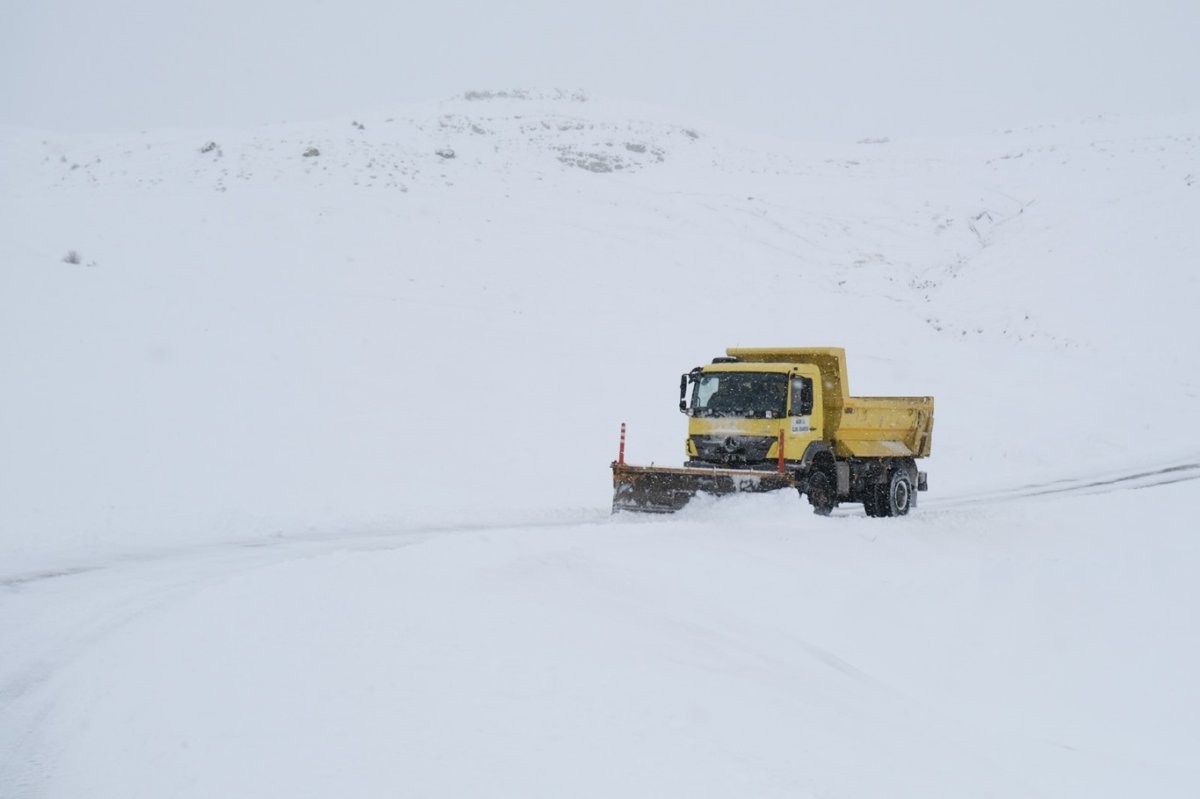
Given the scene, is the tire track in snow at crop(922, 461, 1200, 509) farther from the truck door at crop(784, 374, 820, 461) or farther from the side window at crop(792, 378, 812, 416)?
the side window at crop(792, 378, 812, 416)

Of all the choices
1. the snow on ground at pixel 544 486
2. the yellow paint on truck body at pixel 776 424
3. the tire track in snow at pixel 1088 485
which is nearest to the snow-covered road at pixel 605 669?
the snow on ground at pixel 544 486

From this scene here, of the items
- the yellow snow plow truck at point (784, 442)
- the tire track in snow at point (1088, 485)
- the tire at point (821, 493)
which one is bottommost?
the tire track in snow at point (1088, 485)

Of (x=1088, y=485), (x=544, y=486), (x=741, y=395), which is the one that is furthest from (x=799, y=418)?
(x=1088, y=485)

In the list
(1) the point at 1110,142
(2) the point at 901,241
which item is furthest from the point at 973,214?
(1) the point at 1110,142

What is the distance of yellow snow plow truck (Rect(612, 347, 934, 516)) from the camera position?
591 inches

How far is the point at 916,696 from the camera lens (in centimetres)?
924

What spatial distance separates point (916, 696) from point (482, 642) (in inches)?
173

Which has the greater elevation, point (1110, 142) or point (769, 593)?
point (1110, 142)

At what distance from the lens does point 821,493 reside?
15.7 metres

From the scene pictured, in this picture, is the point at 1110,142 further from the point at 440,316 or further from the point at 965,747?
the point at 965,747

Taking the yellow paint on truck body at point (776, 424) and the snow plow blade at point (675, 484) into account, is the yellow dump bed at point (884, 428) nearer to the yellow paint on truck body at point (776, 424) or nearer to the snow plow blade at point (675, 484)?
the yellow paint on truck body at point (776, 424)

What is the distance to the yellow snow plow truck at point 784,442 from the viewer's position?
1501cm

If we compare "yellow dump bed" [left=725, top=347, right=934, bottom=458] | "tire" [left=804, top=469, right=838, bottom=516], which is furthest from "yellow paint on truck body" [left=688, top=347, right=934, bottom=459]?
"tire" [left=804, top=469, right=838, bottom=516]

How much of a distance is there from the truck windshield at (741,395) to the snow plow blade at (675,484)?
1.16 meters
